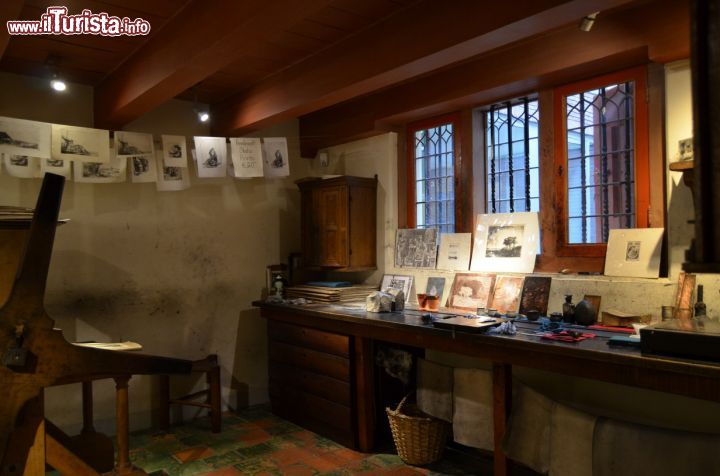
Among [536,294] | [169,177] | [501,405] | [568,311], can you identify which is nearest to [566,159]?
[536,294]

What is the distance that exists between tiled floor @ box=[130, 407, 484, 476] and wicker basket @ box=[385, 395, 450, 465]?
0.07m

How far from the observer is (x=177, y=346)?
16.0ft

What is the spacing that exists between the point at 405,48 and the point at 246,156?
1.91 meters

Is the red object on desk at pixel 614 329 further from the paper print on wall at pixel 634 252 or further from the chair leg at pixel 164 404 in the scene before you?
the chair leg at pixel 164 404

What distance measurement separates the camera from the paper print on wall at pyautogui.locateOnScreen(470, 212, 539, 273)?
12.5 ft

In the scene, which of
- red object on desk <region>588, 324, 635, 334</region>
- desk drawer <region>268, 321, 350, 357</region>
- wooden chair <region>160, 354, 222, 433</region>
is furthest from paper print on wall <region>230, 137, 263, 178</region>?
red object on desk <region>588, 324, 635, 334</region>

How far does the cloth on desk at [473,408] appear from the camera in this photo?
356 centimetres

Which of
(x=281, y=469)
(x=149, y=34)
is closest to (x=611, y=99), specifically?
(x=149, y=34)

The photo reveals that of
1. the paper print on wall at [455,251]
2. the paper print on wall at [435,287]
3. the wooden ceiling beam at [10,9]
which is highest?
the wooden ceiling beam at [10,9]

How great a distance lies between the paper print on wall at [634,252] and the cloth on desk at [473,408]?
1.06 meters

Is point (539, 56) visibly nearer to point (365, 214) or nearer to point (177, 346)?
point (365, 214)

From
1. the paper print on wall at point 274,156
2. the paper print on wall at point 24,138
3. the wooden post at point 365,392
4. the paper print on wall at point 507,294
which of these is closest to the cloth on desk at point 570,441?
the paper print on wall at point 507,294

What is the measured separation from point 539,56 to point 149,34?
2.51 metres

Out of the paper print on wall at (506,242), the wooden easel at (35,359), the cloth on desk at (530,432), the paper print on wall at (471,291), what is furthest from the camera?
the paper print on wall at (471,291)
